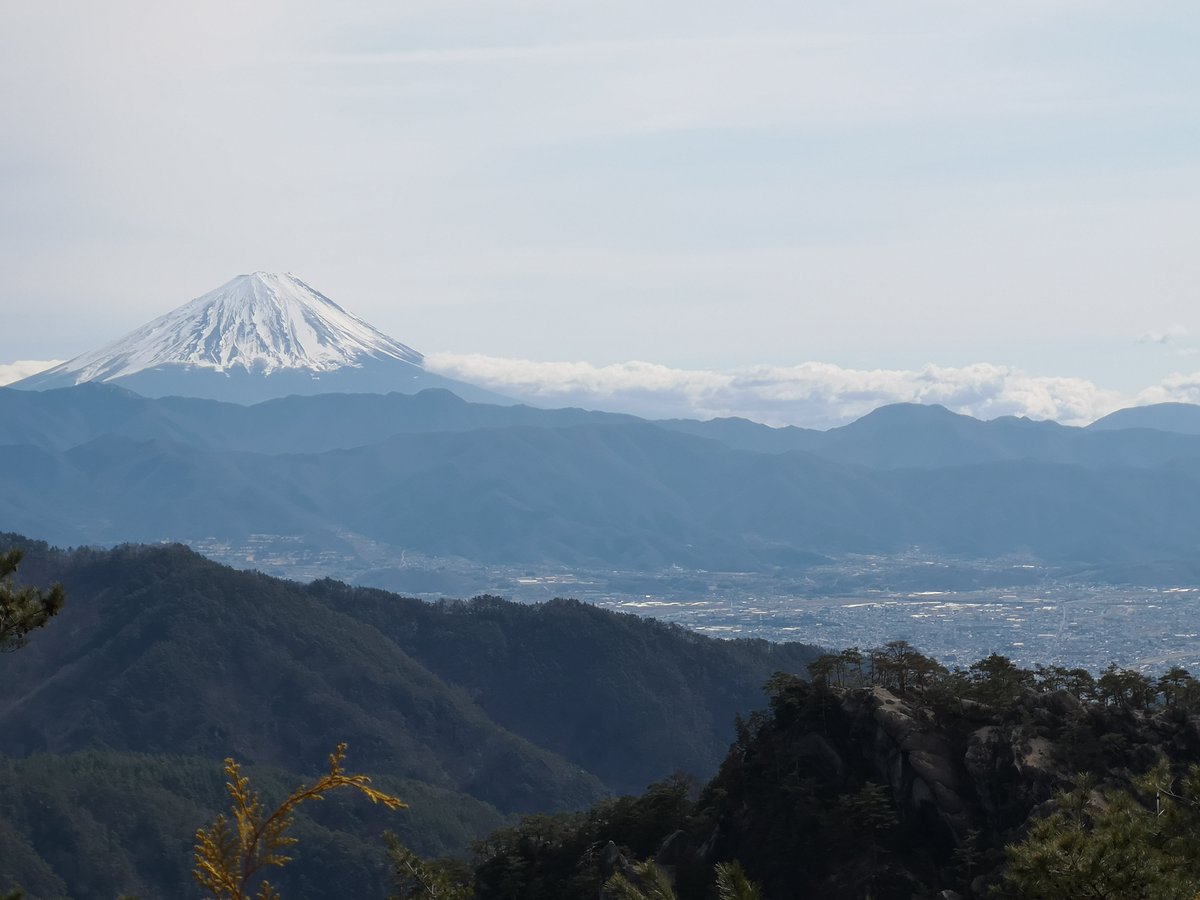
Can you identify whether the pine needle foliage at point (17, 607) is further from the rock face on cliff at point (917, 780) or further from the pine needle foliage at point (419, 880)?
the rock face on cliff at point (917, 780)

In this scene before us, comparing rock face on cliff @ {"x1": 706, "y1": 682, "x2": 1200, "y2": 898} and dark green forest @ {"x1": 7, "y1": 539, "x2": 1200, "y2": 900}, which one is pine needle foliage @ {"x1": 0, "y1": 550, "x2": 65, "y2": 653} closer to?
dark green forest @ {"x1": 7, "y1": 539, "x2": 1200, "y2": 900}

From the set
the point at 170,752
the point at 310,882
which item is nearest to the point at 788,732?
the point at 310,882

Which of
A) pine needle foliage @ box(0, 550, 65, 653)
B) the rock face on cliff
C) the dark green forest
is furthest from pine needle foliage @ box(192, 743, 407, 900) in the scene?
the rock face on cliff

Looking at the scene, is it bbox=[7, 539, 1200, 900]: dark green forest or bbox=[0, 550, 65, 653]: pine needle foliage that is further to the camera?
bbox=[7, 539, 1200, 900]: dark green forest

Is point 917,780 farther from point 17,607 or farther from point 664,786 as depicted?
point 17,607

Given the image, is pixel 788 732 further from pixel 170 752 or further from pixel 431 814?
pixel 170 752

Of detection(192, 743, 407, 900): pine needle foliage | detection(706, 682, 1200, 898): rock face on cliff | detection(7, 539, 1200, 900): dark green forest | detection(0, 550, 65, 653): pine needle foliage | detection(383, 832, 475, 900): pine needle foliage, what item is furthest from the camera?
detection(706, 682, 1200, 898): rock face on cliff

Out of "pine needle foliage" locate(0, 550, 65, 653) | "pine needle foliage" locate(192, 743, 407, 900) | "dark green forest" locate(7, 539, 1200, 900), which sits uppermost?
"pine needle foliage" locate(0, 550, 65, 653)

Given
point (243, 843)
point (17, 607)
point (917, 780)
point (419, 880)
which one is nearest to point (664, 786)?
point (917, 780)
